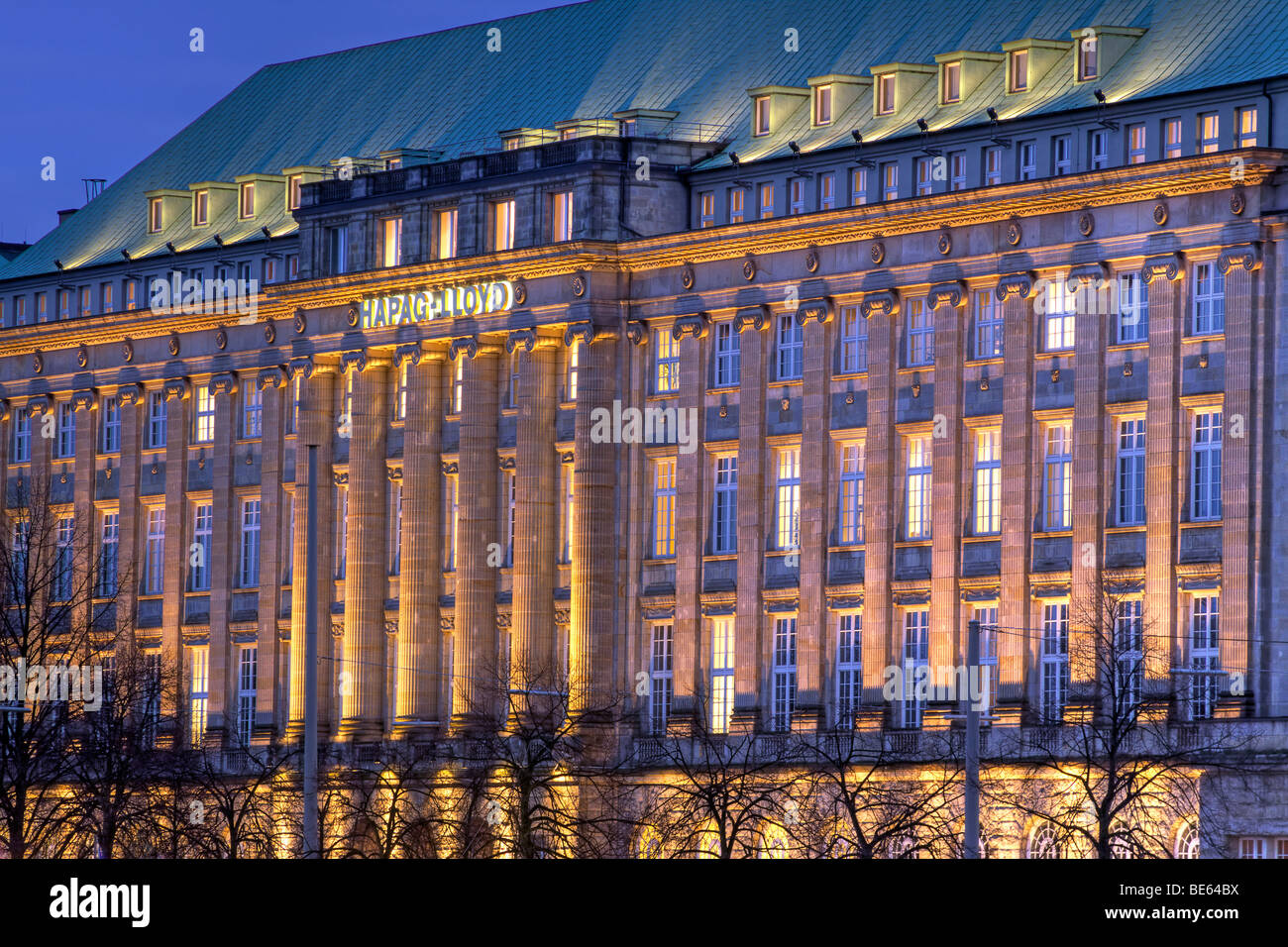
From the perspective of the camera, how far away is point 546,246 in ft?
357

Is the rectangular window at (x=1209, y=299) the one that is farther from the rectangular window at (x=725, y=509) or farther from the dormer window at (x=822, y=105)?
the rectangular window at (x=725, y=509)

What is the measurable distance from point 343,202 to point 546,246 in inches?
469

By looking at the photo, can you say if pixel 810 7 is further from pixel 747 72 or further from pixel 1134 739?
pixel 1134 739

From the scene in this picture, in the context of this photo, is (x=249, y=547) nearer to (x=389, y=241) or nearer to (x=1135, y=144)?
(x=389, y=241)

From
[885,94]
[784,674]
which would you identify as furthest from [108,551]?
[885,94]

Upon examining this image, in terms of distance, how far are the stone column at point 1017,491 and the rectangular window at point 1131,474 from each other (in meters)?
3.24

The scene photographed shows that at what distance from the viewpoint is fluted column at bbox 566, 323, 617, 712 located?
107 meters

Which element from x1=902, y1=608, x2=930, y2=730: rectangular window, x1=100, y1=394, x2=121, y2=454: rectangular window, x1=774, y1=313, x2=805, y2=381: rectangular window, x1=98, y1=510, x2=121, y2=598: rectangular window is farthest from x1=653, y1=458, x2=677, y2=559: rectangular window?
x1=100, y1=394, x2=121, y2=454: rectangular window

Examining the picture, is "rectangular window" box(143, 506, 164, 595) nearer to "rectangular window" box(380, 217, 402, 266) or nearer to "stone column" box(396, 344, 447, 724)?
"stone column" box(396, 344, 447, 724)

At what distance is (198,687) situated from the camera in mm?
122750

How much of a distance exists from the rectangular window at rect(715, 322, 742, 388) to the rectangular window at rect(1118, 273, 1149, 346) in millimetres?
15875

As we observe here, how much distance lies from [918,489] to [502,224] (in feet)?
68.0

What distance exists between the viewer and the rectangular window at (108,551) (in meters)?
127
